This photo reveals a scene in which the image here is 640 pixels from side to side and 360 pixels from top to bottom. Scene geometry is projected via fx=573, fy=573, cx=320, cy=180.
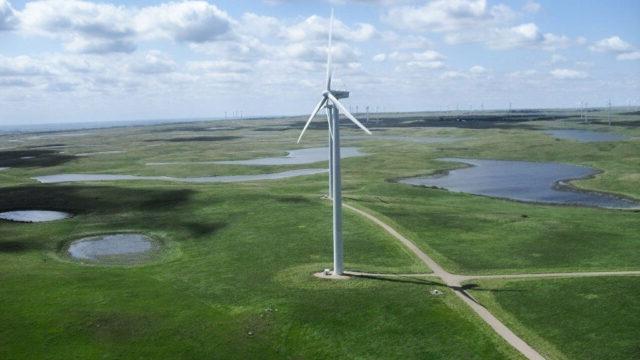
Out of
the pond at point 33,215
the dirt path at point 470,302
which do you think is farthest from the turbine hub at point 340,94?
the pond at point 33,215

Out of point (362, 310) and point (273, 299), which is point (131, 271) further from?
point (362, 310)

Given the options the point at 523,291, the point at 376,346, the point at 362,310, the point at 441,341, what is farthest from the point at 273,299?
the point at 523,291

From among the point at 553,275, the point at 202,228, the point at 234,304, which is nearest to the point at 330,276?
the point at 234,304

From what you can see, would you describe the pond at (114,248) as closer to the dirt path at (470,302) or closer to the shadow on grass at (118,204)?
the shadow on grass at (118,204)

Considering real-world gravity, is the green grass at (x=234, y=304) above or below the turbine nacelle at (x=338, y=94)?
below

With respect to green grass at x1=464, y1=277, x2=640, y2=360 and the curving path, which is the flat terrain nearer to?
green grass at x1=464, y1=277, x2=640, y2=360

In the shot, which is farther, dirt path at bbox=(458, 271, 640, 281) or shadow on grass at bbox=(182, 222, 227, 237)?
shadow on grass at bbox=(182, 222, 227, 237)

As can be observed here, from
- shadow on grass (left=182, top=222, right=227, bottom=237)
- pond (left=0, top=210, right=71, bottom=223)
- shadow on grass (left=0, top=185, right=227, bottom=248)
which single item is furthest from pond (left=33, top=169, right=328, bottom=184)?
shadow on grass (left=182, top=222, right=227, bottom=237)
